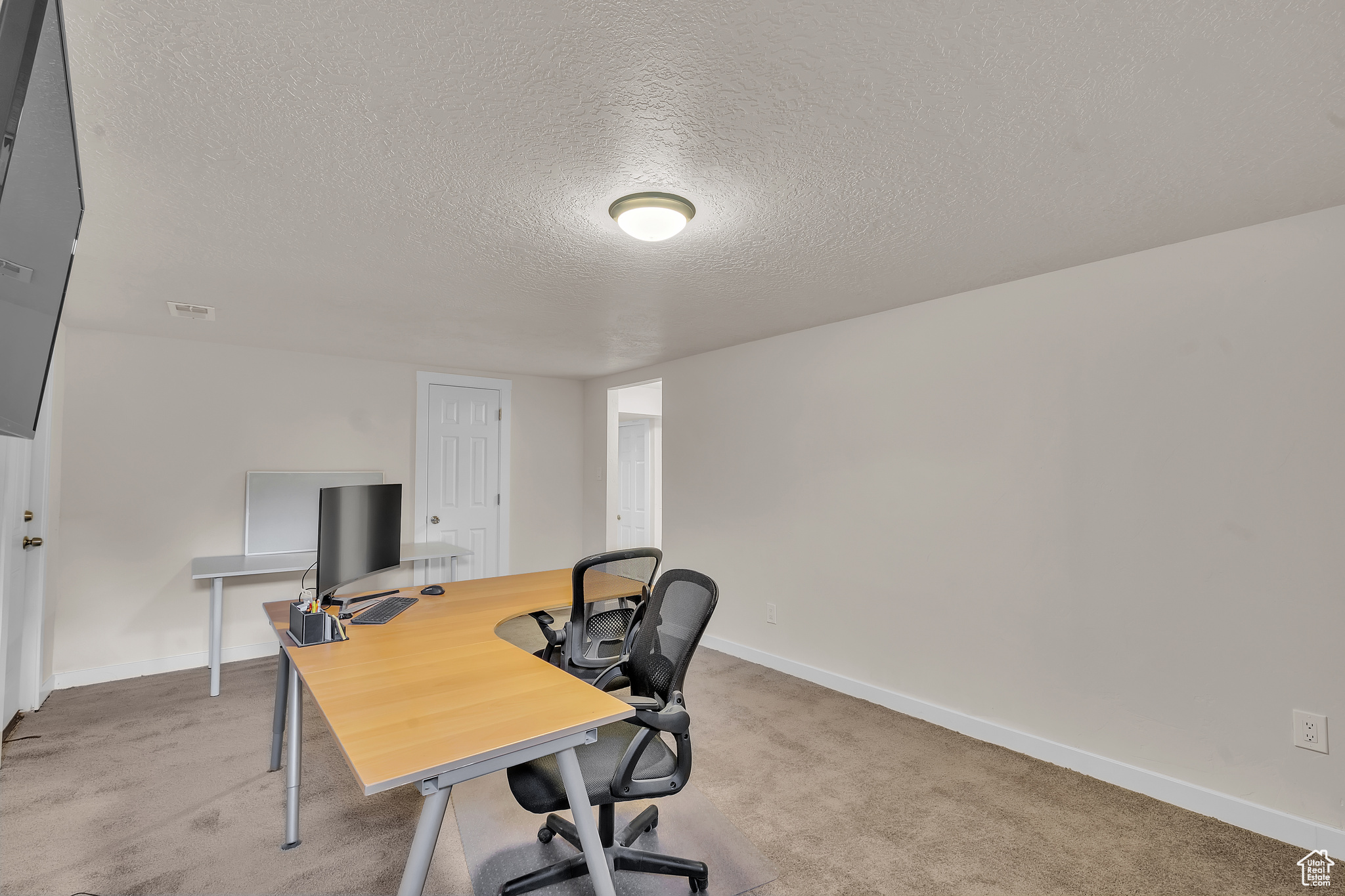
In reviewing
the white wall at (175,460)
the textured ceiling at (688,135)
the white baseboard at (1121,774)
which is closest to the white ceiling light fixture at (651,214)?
the textured ceiling at (688,135)

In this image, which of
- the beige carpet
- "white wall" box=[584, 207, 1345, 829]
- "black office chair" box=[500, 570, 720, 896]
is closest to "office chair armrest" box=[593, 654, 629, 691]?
"black office chair" box=[500, 570, 720, 896]

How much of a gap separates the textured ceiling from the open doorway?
163 inches

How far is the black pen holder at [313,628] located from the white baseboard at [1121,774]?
2.76 m

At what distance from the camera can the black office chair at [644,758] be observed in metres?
1.65

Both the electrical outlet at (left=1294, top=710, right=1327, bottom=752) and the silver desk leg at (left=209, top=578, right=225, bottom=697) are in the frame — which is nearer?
the electrical outlet at (left=1294, top=710, right=1327, bottom=752)

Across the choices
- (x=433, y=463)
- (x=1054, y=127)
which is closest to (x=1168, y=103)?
(x=1054, y=127)

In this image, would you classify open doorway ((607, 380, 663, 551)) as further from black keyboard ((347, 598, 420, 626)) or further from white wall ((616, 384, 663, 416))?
black keyboard ((347, 598, 420, 626))

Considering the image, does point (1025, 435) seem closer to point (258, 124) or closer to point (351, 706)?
point (351, 706)

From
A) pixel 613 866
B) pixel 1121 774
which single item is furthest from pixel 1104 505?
pixel 613 866

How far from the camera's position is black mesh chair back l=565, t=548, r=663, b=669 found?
2.45m

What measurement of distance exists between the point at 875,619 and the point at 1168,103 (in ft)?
8.80

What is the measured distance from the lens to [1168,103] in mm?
1479

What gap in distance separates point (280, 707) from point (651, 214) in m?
2.47

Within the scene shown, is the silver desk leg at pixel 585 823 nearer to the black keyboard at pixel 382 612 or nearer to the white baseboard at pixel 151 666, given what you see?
the black keyboard at pixel 382 612
